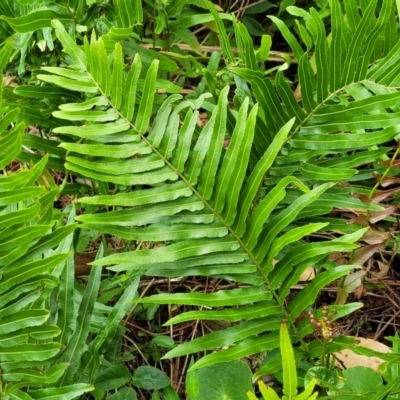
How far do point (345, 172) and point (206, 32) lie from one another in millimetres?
1352

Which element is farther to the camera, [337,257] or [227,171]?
[337,257]

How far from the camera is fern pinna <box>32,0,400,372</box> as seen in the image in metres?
1.09

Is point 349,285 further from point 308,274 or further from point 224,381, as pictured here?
point 224,381

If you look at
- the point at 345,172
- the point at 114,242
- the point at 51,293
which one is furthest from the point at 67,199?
the point at 345,172

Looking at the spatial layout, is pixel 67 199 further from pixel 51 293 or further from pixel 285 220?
pixel 285 220

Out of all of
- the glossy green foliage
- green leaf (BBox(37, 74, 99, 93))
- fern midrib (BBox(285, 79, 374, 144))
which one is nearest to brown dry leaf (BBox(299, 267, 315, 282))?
the glossy green foliage

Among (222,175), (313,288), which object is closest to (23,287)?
(222,175)

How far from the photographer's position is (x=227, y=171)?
1113 mm

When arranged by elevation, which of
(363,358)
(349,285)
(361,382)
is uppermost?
(349,285)

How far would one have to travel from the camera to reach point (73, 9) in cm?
145

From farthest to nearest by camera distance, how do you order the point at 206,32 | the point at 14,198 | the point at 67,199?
1. the point at 206,32
2. the point at 67,199
3. the point at 14,198

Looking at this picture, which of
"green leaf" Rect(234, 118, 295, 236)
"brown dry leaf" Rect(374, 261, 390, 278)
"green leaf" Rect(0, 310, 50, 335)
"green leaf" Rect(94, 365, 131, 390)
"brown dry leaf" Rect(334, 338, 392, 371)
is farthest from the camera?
"brown dry leaf" Rect(374, 261, 390, 278)

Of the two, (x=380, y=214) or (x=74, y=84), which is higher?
(x=74, y=84)

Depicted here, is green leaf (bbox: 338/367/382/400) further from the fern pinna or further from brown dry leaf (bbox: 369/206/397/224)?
brown dry leaf (bbox: 369/206/397/224)
